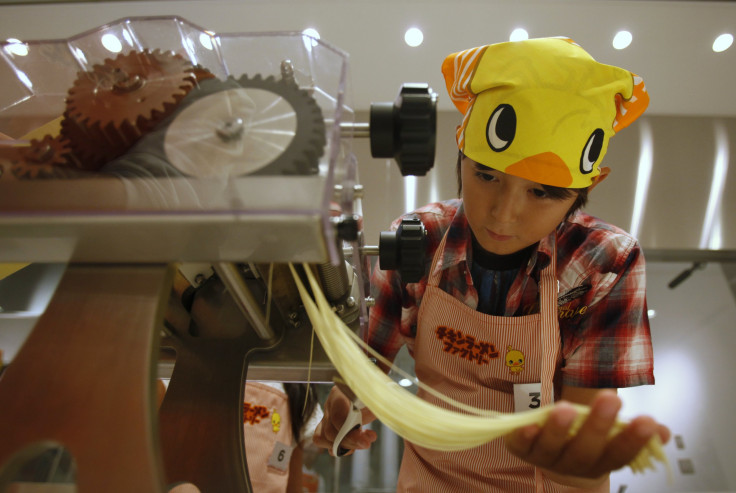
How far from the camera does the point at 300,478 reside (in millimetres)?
1292

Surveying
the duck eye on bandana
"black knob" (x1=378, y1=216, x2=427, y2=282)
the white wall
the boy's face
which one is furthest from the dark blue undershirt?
the white wall

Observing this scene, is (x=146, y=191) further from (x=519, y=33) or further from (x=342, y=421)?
(x=519, y=33)

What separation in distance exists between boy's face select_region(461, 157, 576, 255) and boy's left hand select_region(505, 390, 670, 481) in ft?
1.11

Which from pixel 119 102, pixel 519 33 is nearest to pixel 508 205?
pixel 119 102

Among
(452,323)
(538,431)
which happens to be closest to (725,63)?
(452,323)

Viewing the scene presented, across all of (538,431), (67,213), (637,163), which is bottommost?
(637,163)

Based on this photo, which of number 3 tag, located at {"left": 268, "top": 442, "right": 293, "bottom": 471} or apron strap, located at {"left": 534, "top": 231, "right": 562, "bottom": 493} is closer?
apron strap, located at {"left": 534, "top": 231, "right": 562, "bottom": 493}

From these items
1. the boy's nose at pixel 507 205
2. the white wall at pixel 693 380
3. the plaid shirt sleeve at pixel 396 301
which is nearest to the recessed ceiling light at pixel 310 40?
the boy's nose at pixel 507 205

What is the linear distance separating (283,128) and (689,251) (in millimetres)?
1486

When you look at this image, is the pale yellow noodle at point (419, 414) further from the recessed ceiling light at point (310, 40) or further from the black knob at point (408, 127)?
the recessed ceiling light at point (310, 40)

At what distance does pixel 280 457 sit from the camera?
1.21 meters

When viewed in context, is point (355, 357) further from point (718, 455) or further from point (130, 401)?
point (718, 455)

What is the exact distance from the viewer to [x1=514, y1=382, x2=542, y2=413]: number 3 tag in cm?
84

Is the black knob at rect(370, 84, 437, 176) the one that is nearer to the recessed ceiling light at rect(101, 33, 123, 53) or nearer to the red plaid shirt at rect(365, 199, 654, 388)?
the recessed ceiling light at rect(101, 33, 123, 53)
